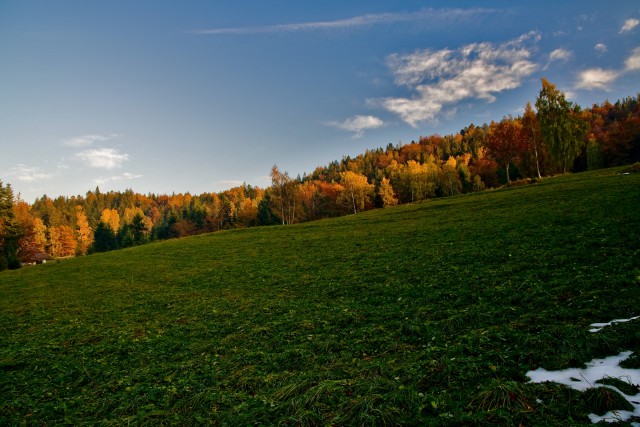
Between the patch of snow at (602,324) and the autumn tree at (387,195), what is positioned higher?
the autumn tree at (387,195)

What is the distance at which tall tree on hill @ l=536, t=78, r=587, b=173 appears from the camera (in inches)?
2350

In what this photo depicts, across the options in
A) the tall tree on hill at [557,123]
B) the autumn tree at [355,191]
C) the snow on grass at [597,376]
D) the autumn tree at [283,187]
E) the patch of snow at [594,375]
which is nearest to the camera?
the snow on grass at [597,376]

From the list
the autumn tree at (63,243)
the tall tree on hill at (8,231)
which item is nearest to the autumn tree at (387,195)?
the tall tree on hill at (8,231)

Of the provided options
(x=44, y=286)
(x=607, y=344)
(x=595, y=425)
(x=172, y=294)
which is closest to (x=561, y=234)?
(x=607, y=344)

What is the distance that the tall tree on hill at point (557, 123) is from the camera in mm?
59691

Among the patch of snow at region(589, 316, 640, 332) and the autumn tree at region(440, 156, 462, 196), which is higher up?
the autumn tree at region(440, 156, 462, 196)

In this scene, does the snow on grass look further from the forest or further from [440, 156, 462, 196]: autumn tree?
[440, 156, 462, 196]: autumn tree

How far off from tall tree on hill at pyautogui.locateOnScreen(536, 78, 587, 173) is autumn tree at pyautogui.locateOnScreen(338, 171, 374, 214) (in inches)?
1994

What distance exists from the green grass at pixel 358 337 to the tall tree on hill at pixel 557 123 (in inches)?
1697

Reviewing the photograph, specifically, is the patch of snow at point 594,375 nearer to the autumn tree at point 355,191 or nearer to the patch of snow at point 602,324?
the patch of snow at point 602,324

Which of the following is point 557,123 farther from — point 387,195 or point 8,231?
point 8,231

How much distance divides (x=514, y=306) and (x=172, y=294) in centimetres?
1947

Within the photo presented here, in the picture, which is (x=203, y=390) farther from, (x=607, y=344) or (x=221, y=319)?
(x=607, y=344)

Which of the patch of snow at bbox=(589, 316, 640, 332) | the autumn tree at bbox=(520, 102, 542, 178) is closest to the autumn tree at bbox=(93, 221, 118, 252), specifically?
the autumn tree at bbox=(520, 102, 542, 178)
